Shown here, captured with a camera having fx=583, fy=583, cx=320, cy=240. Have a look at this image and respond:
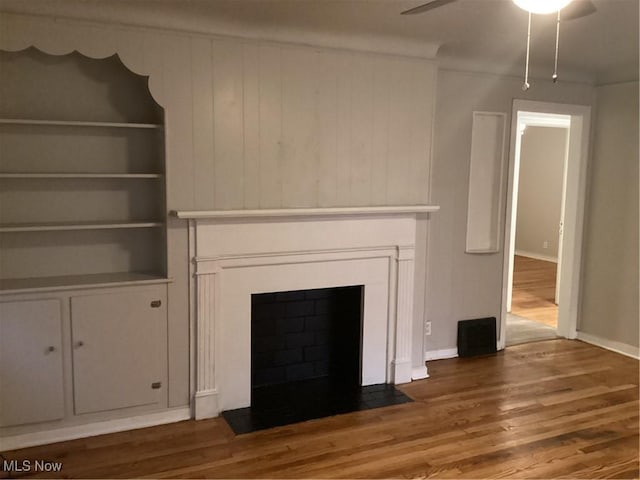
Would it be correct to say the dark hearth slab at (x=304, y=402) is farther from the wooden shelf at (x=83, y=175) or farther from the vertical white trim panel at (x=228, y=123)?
the wooden shelf at (x=83, y=175)

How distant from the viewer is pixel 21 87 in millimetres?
3260

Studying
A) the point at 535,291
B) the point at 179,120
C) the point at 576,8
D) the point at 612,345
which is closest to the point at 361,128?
the point at 179,120

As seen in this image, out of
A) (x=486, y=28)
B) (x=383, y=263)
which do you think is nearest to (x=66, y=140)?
(x=383, y=263)

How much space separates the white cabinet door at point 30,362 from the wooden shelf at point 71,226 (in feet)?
1.28

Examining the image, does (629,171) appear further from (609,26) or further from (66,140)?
(66,140)

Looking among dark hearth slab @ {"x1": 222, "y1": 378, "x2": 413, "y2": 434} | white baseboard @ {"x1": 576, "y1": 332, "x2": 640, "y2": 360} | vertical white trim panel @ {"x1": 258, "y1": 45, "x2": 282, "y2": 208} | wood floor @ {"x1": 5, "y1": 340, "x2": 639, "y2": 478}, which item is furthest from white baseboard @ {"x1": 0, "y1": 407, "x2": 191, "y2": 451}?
white baseboard @ {"x1": 576, "y1": 332, "x2": 640, "y2": 360}

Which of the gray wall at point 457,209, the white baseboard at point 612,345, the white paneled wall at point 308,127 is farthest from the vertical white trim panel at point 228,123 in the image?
the white baseboard at point 612,345

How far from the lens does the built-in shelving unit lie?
3264 millimetres

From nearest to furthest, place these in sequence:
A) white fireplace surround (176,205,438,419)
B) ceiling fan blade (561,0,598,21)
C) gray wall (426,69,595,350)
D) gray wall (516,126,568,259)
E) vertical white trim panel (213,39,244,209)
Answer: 1. ceiling fan blade (561,0,598,21)
2. vertical white trim panel (213,39,244,209)
3. white fireplace surround (176,205,438,419)
4. gray wall (426,69,595,350)
5. gray wall (516,126,568,259)

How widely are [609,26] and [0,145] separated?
11.7 ft

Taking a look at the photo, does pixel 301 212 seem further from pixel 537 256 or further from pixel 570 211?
pixel 537 256

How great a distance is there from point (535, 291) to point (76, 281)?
18.6 ft

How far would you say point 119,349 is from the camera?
3.35 m
